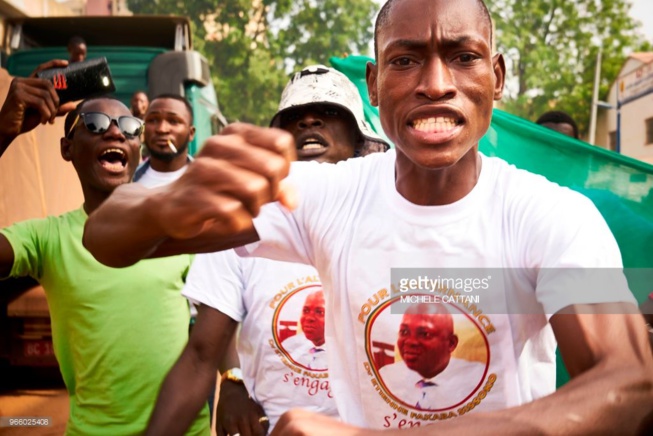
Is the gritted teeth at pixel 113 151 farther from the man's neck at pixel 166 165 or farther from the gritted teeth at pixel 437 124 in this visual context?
the gritted teeth at pixel 437 124

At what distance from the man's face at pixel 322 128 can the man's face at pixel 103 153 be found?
76cm

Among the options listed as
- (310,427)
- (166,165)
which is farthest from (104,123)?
(310,427)

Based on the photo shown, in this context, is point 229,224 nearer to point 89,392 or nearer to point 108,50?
point 89,392

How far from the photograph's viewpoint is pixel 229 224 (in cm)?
122

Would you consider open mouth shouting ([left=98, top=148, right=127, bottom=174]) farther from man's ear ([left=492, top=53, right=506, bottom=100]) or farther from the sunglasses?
man's ear ([left=492, top=53, right=506, bottom=100])

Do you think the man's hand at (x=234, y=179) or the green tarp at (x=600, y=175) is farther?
the green tarp at (x=600, y=175)

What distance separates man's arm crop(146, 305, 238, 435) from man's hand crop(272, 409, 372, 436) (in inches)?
53.1

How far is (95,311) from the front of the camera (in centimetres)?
298

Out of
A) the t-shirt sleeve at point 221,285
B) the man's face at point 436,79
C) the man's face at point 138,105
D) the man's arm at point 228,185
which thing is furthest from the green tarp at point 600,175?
the man's face at point 138,105

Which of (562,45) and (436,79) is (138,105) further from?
(562,45)

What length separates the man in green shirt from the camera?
9.73ft

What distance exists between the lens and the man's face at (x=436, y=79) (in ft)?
5.76

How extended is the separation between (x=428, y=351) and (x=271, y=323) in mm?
973

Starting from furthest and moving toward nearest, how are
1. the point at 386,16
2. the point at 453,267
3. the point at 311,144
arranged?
the point at 311,144
the point at 386,16
the point at 453,267
